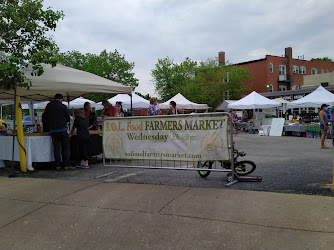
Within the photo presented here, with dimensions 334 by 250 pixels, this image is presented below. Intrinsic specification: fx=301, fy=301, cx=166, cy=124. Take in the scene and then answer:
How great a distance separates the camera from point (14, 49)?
7520 millimetres

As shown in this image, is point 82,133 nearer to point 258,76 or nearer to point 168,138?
point 168,138

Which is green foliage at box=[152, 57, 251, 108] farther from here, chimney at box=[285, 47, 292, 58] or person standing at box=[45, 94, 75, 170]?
person standing at box=[45, 94, 75, 170]

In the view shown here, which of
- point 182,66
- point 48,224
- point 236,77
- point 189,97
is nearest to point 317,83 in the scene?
point 236,77

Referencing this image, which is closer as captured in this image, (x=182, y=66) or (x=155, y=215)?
(x=155, y=215)

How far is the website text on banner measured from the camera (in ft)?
19.0

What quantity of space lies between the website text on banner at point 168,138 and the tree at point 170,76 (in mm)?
45040

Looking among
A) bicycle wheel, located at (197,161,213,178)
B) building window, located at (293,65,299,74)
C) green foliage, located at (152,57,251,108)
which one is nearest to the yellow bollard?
bicycle wheel, located at (197,161,213,178)

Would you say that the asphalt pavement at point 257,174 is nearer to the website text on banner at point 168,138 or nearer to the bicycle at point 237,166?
the bicycle at point 237,166

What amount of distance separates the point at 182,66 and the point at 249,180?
48199 millimetres

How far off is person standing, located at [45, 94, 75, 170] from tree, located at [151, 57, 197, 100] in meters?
44.1

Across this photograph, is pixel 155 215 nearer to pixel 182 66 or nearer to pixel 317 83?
pixel 317 83

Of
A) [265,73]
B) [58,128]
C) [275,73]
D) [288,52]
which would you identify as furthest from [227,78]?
[58,128]

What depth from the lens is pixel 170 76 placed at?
54438 mm

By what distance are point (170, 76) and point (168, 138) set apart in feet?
161
